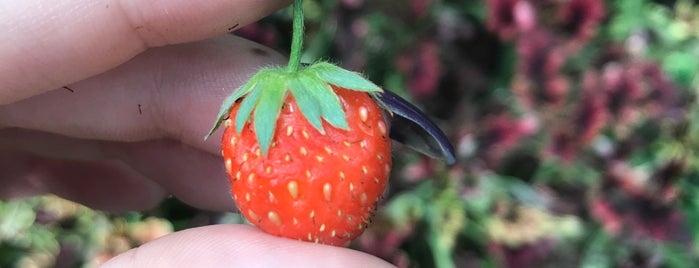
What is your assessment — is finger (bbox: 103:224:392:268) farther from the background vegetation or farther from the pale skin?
the background vegetation

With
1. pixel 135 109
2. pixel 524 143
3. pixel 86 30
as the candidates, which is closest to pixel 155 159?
pixel 135 109

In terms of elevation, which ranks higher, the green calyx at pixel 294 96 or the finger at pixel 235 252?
the green calyx at pixel 294 96

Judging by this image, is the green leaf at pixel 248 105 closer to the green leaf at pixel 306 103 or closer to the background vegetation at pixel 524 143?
the green leaf at pixel 306 103

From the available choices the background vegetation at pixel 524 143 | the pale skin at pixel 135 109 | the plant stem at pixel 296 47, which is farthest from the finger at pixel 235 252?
the background vegetation at pixel 524 143

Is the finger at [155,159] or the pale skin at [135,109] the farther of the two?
the finger at [155,159]

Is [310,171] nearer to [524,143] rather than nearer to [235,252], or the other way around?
[235,252]

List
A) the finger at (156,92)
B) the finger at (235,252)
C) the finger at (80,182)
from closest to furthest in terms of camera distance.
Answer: the finger at (235,252), the finger at (156,92), the finger at (80,182)

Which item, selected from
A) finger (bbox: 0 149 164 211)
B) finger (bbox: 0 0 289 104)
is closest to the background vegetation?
finger (bbox: 0 149 164 211)
